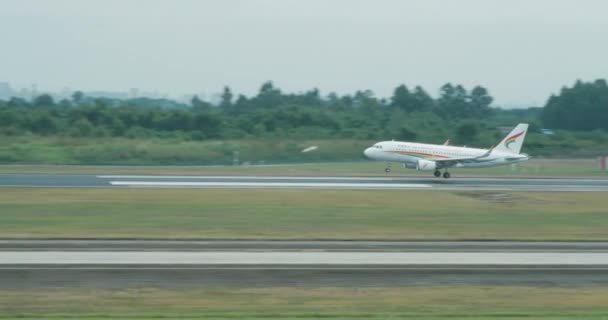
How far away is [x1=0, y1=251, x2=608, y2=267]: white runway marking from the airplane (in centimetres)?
2793

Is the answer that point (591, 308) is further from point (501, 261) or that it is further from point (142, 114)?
point (142, 114)

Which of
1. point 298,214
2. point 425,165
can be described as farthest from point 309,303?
point 425,165

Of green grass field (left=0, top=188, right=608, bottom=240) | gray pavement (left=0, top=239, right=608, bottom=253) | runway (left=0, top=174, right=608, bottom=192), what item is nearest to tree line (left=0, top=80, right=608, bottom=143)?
runway (left=0, top=174, right=608, bottom=192)

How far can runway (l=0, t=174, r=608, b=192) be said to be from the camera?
1570 inches

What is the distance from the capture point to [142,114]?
88.9 m

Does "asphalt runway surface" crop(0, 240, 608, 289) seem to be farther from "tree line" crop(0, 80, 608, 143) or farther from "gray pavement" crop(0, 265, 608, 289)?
"tree line" crop(0, 80, 608, 143)

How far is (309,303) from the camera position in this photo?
585 inches

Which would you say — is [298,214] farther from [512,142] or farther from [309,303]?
[512,142]

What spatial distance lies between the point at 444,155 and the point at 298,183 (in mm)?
11041

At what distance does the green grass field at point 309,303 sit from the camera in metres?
13.9

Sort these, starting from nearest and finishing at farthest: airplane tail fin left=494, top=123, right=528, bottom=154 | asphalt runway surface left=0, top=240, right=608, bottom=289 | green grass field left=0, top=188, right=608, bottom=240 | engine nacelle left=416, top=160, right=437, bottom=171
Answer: asphalt runway surface left=0, top=240, right=608, bottom=289
green grass field left=0, top=188, right=608, bottom=240
engine nacelle left=416, top=160, right=437, bottom=171
airplane tail fin left=494, top=123, right=528, bottom=154

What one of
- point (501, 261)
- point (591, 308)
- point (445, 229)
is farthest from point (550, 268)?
point (445, 229)

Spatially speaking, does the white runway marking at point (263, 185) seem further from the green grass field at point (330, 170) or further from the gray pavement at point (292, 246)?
the gray pavement at point (292, 246)

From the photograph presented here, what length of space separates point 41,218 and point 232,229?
264 inches
